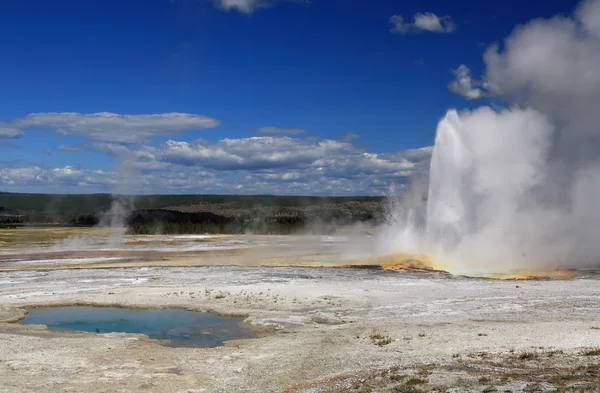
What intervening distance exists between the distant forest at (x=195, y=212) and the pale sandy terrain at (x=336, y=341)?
53.6m

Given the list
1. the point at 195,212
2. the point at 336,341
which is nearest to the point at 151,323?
the point at 336,341

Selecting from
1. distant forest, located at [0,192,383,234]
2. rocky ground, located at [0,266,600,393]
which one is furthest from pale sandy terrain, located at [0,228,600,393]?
distant forest, located at [0,192,383,234]

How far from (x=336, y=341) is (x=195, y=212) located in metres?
99.9

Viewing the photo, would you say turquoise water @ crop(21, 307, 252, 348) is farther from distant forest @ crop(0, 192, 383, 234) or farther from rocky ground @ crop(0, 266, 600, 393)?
distant forest @ crop(0, 192, 383, 234)

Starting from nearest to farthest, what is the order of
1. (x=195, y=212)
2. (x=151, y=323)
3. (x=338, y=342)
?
(x=338, y=342)
(x=151, y=323)
(x=195, y=212)

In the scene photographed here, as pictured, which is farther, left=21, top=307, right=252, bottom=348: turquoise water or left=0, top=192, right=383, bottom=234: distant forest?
left=0, top=192, right=383, bottom=234: distant forest

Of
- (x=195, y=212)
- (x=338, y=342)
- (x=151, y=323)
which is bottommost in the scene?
(x=151, y=323)

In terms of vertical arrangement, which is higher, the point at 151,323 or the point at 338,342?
the point at 338,342

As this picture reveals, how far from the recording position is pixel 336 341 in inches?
532

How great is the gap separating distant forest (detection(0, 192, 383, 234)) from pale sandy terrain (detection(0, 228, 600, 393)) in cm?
5361

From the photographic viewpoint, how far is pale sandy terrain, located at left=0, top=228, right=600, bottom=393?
10211 mm

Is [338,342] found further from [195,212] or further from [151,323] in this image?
[195,212]

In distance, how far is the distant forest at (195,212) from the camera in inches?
3194

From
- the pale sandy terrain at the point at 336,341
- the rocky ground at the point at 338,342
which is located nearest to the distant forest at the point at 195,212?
the pale sandy terrain at the point at 336,341
